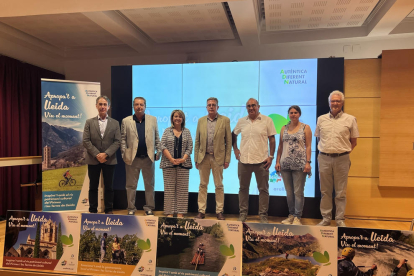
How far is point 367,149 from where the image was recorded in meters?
4.06

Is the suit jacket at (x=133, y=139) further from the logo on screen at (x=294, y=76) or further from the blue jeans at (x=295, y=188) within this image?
the logo on screen at (x=294, y=76)

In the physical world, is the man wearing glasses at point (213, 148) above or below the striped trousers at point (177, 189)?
above

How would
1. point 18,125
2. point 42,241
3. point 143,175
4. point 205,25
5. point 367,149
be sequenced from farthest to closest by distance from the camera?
point 18,125
point 205,25
point 367,149
point 143,175
point 42,241

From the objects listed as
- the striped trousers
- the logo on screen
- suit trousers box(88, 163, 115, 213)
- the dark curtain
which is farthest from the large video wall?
the dark curtain

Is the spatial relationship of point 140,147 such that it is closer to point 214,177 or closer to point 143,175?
point 143,175

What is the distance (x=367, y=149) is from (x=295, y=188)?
1387mm

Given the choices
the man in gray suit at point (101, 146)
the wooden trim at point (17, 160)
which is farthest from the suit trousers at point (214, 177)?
the wooden trim at point (17, 160)

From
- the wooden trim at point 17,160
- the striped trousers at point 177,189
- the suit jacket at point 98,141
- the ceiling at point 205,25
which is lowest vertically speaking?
the striped trousers at point 177,189

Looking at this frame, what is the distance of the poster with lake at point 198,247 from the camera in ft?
5.12

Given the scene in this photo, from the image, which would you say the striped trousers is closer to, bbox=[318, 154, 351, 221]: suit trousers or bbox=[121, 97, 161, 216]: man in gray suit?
bbox=[121, 97, 161, 216]: man in gray suit

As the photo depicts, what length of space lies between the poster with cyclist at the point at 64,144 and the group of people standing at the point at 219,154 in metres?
0.58

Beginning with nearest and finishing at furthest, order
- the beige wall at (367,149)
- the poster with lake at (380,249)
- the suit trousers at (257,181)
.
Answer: the poster with lake at (380,249), the suit trousers at (257,181), the beige wall at (367,149)

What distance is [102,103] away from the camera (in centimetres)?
353

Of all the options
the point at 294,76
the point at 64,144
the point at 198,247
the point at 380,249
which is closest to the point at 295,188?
the point at 294,76
